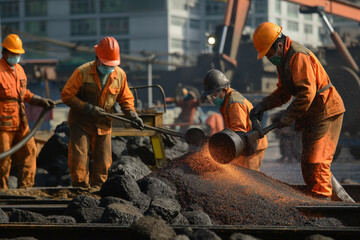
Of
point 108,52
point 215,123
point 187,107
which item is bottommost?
point 215,123

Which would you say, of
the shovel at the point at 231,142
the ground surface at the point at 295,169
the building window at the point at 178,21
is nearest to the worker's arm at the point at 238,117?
the shovel at the point at 231,142

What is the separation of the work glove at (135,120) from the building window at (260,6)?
52307mm

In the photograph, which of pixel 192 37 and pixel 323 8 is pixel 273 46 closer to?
pixel 323 8

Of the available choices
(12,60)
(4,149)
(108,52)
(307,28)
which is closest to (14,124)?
(4,149)

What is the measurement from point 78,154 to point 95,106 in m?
→ 0.59

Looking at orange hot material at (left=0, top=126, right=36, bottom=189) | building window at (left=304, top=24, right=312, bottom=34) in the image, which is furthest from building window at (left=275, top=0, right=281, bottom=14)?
orange hot material at (left=0, top=126, right=36, bottom=189)

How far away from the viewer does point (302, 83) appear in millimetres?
4523

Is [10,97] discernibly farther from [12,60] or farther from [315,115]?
[315,115]

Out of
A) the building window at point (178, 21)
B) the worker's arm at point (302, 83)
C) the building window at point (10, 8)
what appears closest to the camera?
the worker's arm at point (302, 83)

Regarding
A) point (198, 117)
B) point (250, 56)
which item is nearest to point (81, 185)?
point (198, 117)

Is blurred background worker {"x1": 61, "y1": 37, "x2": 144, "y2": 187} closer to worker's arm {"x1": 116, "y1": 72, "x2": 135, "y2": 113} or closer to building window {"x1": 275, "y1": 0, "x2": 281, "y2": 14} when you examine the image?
Result: worker's arm {"x1": 116, "y1": 72, "x2": 135, "y2": 113}

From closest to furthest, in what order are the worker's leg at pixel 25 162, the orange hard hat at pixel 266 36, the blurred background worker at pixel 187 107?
the orange hard hat at pixel 266 36
the worker's leg at pixel 25 162
the blurred background worker at pixel 187 107

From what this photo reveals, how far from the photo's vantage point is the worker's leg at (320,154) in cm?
477

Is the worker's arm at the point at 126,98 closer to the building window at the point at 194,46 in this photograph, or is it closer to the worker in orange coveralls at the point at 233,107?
the worker in orange coveralls at the point at 233,107
